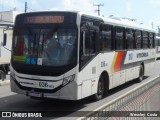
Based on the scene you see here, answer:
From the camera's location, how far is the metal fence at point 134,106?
5.05 meters

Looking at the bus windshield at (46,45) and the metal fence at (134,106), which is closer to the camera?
the metal fence at (134,106)

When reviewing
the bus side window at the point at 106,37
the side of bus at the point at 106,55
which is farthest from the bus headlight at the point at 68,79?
the bus side window at the point at 106,37

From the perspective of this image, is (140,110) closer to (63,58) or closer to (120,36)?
(63,58)

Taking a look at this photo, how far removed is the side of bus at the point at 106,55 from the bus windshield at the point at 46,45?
0.35 metres

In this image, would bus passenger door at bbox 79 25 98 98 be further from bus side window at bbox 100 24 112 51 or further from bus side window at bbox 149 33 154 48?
bus side window at bbox 149 33 154 48

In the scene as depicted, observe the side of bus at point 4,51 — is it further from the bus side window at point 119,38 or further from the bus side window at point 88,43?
the bus side window at point 88,43

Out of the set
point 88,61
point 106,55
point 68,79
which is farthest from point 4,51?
point 68,79

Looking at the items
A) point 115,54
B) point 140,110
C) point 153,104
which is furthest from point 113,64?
point 140,110

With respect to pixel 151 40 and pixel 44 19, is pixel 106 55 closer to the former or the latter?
pixel 44 19

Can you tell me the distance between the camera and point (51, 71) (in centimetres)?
935

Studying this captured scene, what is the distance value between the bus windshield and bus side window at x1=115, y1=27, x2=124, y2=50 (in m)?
3.95

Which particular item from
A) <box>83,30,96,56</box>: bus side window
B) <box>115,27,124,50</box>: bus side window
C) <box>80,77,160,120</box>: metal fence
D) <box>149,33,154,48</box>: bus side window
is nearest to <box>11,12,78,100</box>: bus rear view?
<box>83,30,96,56</box>: bus side window

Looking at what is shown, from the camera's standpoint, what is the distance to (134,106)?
5906mm

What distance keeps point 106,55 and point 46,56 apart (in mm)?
2896
